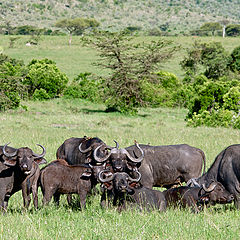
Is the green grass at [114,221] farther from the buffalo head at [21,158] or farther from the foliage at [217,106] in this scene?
the foliage at [217,106]

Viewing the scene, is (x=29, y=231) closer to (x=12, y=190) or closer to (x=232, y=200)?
(x=12, y=190)

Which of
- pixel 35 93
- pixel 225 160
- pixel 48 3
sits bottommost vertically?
pixel 35 93

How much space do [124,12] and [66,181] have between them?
473ft

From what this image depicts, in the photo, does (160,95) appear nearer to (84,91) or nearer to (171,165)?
(84,91)

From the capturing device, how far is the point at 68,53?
64062mm

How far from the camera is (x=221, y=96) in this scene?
24.9 metres

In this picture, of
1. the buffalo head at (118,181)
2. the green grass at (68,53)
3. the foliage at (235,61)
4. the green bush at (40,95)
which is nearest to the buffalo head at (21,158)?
the buffalo head at (118,181)

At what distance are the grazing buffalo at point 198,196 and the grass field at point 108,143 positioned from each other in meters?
0.19

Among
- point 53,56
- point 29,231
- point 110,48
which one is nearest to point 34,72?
point 110,48

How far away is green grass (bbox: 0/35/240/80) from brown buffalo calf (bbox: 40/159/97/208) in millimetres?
41372

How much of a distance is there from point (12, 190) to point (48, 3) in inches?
5490

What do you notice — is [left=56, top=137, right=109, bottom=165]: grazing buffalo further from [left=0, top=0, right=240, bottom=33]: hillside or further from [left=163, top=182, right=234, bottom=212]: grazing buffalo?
[left=0, top=0, right=240, bottom=33]: hillside

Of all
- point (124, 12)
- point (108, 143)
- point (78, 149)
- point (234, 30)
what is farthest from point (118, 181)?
point (124, 12)

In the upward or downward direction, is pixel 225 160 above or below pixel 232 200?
above
